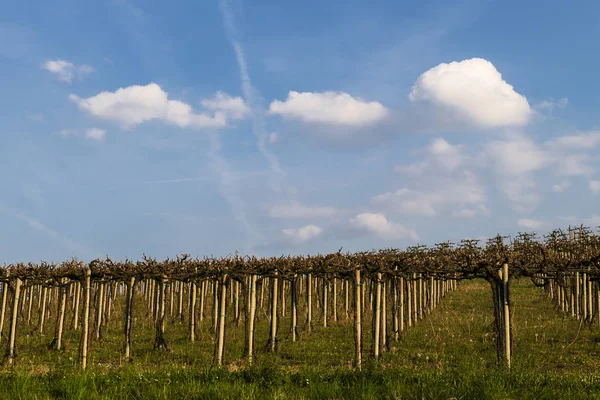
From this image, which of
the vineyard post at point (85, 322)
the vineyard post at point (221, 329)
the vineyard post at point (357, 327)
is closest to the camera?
the vineyard post at point (357, 327)

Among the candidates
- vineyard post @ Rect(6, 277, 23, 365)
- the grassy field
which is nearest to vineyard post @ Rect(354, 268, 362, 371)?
the grassy field

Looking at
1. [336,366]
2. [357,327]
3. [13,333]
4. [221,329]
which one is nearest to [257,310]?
[221,329]

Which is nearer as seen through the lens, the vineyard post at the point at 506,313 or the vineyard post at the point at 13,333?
the vineyard post at the point at 506,313

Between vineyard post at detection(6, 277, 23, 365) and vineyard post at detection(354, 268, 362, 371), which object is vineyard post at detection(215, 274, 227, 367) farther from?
vineyard post at detection(6, 277, 23, 365)

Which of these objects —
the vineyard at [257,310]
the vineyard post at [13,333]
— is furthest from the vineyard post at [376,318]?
the vineyard post at [13,333]

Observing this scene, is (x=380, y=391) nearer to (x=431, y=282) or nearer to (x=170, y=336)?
(x=170, y=336)

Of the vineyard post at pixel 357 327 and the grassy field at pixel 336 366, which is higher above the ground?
the vineyard post at pixel 357 327

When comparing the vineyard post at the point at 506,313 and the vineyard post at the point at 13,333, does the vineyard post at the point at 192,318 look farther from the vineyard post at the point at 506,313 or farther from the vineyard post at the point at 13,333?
the vineyard post at the point at 506,313

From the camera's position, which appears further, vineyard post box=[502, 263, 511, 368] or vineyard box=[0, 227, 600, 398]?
vineyard box=[0, 227, 600, 398]

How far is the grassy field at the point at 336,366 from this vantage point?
1026 centimetres

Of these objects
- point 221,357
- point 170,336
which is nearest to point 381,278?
point 221,357

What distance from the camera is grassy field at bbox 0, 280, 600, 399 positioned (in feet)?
33.7

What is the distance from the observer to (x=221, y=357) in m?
15.8

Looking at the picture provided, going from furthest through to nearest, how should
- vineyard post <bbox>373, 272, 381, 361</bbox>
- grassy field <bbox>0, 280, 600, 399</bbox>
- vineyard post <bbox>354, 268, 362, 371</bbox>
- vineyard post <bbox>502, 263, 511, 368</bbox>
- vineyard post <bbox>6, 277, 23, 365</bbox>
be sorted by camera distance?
1. vineyard post <bbox>6, 277, 23, 365</bbox>
2. vineyard post <bbox>373, 272, 381, 361</bbox>
3. vineyard post <bbox>354, 268, 362, 371</bbox>
4. vineyard post <bbox>502, 263, 511, 368</bbox>
5. grassy field <bbox>0, 280, 600, 399</bbox>
